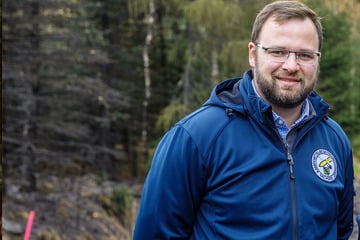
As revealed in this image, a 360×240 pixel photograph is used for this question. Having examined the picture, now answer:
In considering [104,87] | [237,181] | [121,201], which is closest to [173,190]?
[237,181]

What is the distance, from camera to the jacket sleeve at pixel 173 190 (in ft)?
6.95

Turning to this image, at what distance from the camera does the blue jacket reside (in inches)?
83.1

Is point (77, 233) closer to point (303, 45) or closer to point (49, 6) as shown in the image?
point (49, 6)

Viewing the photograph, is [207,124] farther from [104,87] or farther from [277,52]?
[104,87]

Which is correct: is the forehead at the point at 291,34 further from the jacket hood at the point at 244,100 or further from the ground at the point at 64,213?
the ground at the point at 64,213

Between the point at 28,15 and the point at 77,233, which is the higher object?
the point at 28,15

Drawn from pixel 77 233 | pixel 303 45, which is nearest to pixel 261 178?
pixel 303 45

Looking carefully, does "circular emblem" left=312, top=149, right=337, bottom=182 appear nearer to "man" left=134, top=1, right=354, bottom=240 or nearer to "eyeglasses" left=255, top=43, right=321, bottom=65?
"man" left=134, top=1, right=354, bottom=240

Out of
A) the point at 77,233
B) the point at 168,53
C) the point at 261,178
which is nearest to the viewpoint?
the point at 261,178

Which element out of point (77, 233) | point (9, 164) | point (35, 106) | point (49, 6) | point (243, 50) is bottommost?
point (77, 233)

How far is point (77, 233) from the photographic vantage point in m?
12.0

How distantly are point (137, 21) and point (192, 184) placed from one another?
1900 cm

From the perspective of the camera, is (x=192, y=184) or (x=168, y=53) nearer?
(x=192, y=184)

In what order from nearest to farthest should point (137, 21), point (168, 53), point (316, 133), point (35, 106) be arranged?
point (316, 133) → point (35, 106) → point (168, 53) → point (137, 21)
